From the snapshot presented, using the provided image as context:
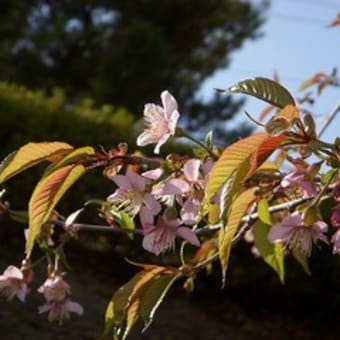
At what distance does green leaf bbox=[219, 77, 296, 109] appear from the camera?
0.96 meters

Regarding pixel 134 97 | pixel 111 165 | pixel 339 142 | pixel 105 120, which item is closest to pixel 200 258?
pixel 111 165

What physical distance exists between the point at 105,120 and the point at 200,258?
3.02 m

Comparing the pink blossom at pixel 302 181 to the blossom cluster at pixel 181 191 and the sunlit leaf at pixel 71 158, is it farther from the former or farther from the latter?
the sunlit leaf at pixel 71 158

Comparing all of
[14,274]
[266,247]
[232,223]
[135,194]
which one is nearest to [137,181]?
[135,194]

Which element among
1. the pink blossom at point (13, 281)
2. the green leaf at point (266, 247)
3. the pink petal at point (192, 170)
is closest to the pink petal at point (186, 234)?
the pink petal at point (192, 170)

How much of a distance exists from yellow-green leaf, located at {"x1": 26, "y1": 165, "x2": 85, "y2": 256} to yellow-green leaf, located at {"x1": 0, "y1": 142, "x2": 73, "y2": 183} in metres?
0.02

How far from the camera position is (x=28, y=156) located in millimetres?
1037

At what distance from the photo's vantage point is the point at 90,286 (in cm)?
448

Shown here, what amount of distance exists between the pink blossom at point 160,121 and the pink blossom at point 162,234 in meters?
0.11

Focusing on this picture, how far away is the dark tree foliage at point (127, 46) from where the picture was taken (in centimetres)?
1030

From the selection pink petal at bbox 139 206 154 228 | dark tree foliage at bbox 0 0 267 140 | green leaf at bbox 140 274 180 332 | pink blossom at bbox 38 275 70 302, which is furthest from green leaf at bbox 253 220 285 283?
dark tree foliage at bbox 0 0 267 140

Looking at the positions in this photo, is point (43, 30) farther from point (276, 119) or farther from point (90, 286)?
point (276, 119)

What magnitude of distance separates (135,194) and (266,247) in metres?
0.35

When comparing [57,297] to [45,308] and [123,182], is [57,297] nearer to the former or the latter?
[45,308]
